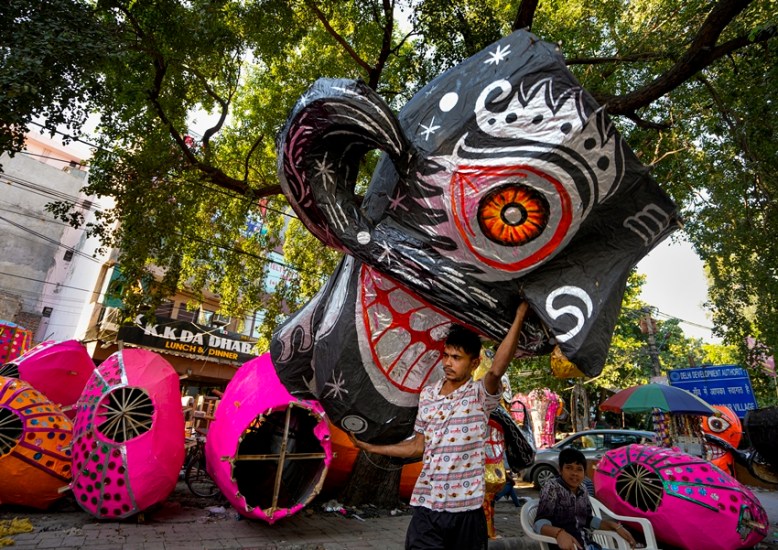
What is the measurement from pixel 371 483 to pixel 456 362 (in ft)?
18.3

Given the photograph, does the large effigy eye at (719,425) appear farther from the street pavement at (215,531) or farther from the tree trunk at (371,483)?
the tree trunk at (371,483)

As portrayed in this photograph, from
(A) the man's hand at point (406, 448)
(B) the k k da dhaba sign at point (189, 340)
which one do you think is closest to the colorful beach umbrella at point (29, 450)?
(A) the man's hand at point (406, 448)

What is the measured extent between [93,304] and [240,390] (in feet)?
51.7

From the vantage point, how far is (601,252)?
176 cm

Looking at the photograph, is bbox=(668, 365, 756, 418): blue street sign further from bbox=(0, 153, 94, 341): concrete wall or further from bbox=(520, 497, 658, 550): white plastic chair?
bbox=(0, 153, 94, 341): concrete wall

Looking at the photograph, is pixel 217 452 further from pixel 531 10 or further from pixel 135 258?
pixel 531 10

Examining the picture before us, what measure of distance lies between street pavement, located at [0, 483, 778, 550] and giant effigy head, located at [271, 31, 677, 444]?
3.76 metres

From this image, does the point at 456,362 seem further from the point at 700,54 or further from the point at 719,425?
the point at 719,425

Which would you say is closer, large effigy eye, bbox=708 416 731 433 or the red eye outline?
the red eye outline

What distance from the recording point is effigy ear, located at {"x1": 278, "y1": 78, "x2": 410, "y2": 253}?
1.71 metres

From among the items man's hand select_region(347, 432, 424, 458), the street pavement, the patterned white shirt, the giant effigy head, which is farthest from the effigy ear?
the street pavement

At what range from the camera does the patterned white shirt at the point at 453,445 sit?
2.07 m

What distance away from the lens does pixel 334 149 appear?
6.10 ft

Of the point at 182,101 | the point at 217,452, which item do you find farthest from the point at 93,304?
the point at 217,452
